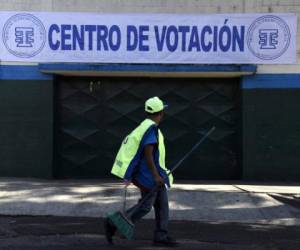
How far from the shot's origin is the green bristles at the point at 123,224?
6.82 meters

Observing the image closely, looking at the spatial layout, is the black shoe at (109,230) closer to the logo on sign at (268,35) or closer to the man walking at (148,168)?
the man walking at (148,168)

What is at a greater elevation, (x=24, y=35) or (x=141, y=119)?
(x=24, y=35)

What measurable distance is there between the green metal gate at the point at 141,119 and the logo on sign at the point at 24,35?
3.21ft

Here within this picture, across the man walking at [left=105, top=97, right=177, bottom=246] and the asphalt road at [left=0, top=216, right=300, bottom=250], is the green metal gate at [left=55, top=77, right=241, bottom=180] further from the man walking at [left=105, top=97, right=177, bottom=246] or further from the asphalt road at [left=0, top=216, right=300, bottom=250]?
the man walking at [left=105, top=97, right=177, bottom=246]

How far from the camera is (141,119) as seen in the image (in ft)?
45.2

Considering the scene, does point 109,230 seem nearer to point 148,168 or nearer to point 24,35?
point 148,168

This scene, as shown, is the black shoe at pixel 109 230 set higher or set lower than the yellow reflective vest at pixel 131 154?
lower

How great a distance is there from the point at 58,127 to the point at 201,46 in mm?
3748

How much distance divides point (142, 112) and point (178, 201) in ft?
12.8

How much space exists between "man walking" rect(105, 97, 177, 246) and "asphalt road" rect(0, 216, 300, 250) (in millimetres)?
316

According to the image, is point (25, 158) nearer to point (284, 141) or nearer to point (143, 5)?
point (143, 5)

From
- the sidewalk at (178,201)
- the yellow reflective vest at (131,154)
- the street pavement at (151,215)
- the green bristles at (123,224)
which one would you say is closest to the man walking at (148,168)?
the yellow reflective vest at (131,154)

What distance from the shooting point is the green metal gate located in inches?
540

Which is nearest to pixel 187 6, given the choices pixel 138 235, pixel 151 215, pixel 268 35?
pixel 268 35
